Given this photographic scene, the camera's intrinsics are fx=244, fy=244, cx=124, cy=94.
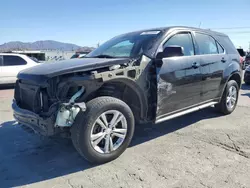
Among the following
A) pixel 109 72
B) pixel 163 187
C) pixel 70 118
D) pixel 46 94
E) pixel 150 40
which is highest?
pixel 150 40

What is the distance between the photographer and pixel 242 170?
3.04 meters

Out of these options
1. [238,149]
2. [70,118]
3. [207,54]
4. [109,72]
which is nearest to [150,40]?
[109,72]

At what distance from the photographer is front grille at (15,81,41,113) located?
3172 millimetres

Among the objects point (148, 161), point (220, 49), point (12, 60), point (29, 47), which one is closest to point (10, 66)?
point (12, 60)

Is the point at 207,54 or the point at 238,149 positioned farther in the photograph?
the point at 207,54

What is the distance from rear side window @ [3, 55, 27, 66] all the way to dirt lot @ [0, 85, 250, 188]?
21.1 feet

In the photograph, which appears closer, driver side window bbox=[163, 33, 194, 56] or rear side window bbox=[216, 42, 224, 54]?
driver side window bbox=[163, 33, 194, 56]

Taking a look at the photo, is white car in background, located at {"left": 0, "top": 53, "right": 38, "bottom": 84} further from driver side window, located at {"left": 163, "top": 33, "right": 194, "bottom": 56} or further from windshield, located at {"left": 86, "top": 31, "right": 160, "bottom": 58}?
driver side window, located at {"left": 163, "top": 33, "right": 194, "bottom": 56}

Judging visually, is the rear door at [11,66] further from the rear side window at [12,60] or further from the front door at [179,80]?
the front door at [179,80]

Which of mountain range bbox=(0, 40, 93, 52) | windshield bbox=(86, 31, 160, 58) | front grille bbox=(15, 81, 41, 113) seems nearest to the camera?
front grille bbox=(15, 81, 41, 113)

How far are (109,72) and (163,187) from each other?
60.2 inches

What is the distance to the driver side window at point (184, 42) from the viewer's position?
4.09 meters

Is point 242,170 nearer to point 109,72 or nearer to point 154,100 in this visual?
point 154,100

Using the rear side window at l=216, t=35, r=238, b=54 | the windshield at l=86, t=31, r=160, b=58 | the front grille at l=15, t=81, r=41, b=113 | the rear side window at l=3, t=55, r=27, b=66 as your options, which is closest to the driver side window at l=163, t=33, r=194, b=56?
the windshield at l=86, t=31, r=160, b=58
